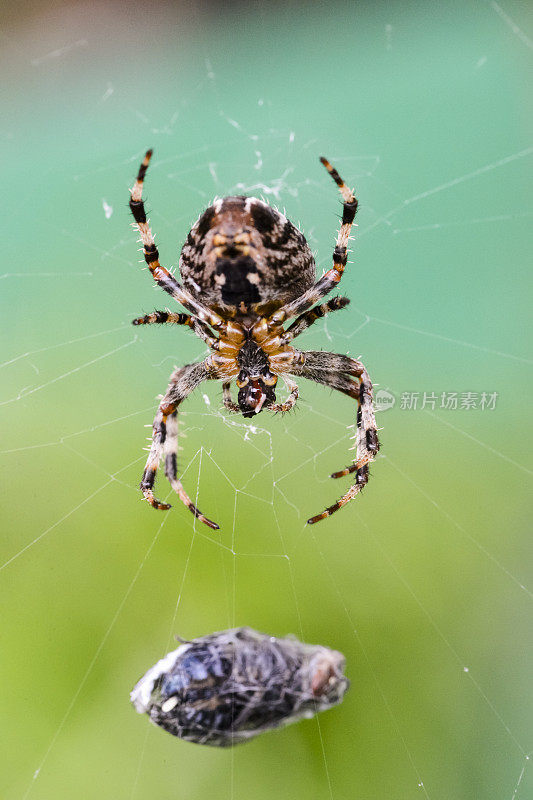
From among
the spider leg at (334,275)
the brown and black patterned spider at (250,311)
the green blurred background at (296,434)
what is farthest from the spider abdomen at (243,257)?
the green blurred background at (296,434)

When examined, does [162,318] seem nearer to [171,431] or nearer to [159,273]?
[159,273]

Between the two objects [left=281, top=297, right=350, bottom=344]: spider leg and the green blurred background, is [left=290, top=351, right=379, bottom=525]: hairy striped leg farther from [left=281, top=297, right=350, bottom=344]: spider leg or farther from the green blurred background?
the green blurred background

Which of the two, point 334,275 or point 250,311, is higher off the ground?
point 334,275

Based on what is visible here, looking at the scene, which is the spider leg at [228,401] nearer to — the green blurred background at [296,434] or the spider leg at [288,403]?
the spider leg at [288,403]

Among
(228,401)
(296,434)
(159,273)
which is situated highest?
(159,273)

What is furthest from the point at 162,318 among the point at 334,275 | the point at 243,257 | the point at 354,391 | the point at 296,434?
the point at 296,434

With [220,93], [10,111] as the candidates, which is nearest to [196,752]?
[220,93]

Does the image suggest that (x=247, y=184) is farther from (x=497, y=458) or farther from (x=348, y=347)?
(x=497, y=458)

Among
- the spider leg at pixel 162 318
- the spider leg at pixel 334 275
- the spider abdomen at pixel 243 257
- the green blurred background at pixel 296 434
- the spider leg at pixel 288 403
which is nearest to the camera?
the spider abdomen at pixel 243 257
